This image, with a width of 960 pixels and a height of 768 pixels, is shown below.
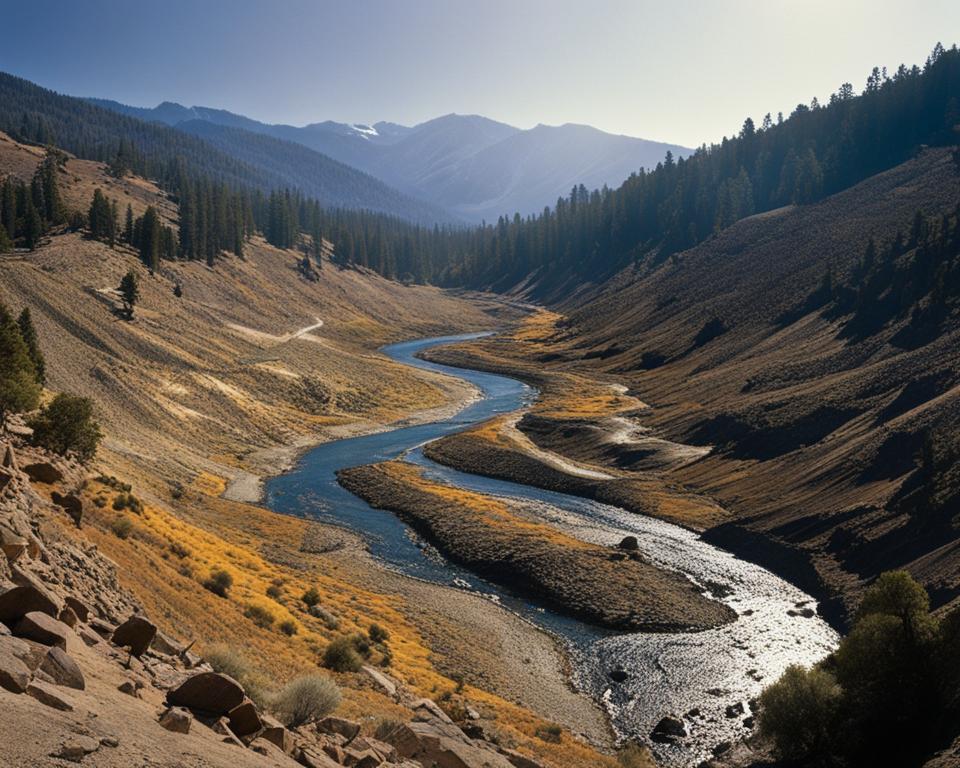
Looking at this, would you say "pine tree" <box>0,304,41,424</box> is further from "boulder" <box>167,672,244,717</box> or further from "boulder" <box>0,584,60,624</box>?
"boulder" <box>167,672,244,717</box>

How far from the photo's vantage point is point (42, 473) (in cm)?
3244

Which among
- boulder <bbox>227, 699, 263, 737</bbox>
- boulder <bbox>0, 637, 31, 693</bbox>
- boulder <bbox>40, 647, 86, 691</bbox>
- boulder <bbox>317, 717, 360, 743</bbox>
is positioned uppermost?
boulder <bbox>0, 637, 31, 693</bbox>

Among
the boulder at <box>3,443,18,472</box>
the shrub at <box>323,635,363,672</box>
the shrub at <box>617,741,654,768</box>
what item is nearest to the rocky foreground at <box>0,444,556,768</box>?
the boulder at <box>3,443,18,472</box>

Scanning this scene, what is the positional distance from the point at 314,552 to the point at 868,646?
38.4 metres

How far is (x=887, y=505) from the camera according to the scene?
55.6 metres

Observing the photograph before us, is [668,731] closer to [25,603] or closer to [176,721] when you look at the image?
[176,721]

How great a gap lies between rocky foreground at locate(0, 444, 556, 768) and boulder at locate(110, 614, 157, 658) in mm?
26

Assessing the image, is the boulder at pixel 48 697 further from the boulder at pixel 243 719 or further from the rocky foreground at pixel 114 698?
the boulder at pixel 243 719

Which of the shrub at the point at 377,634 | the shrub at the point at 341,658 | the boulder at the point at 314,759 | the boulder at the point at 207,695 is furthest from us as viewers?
the shrub at the point at 377,634

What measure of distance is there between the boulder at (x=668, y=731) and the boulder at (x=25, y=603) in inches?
1114

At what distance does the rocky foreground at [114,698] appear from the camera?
12516 millimetres

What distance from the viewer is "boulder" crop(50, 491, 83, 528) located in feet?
97.6

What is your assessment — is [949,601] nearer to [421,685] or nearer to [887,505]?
[887,505]

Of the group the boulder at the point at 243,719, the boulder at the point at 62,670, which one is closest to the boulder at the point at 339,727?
the boulder at the point at 243,719
